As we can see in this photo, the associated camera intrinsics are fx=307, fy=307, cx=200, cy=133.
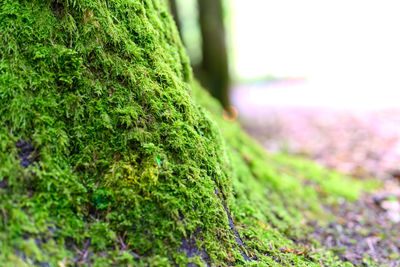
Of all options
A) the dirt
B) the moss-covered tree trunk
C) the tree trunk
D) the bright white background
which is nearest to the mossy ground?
the moss-covered tree trunk

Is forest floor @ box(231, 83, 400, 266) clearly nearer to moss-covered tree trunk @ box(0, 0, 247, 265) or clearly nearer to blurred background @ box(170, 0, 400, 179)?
blurred background @ box(170, 0, 400, 179)

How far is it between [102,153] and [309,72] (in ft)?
75.7

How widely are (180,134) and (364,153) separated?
642 centimetres

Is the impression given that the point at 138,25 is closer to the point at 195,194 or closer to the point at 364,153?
the point at 195,194

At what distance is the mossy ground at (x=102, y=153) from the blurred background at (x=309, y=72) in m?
4.88

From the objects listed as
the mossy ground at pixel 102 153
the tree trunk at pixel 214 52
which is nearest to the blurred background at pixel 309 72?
the tree trunk at pixel 214 52

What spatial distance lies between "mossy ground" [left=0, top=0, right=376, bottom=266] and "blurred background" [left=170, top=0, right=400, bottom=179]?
4881 mm

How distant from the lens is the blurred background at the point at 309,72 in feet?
26.7

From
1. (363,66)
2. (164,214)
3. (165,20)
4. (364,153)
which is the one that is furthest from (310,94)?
(164,214)

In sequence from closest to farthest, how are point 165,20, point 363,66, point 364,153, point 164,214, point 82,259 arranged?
point 82,259, point 164,214, point 165,20, point 364,153, point 363,66

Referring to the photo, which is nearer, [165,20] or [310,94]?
[165,20]

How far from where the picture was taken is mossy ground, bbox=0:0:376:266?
1.73 m

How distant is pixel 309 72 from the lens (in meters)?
22.8

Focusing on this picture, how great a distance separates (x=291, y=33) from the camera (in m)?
25.4
